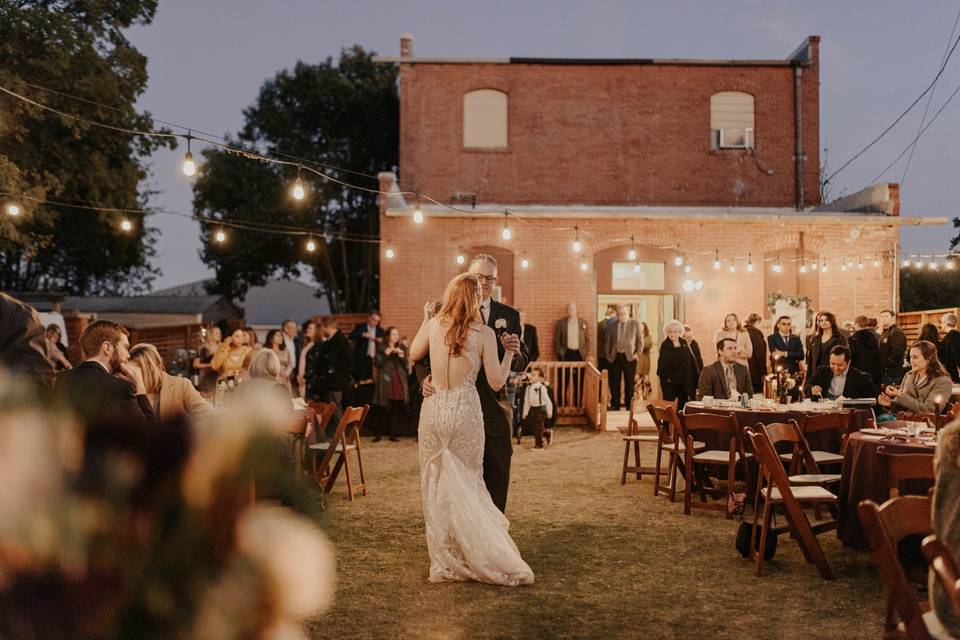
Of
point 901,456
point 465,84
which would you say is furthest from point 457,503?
point 465,84

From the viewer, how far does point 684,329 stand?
1379 cm

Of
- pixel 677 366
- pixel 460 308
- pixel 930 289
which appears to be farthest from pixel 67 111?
pixel 930 289

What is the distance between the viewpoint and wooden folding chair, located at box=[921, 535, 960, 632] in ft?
8.79

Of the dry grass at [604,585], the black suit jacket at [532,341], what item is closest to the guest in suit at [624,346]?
the black suit jacket at [532,341]

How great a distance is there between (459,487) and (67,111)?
16342 mm

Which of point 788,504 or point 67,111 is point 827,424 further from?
point 67,111

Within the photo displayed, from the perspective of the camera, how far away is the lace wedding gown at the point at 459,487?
17.5 feet

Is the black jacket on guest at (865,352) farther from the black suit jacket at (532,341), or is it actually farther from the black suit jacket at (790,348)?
the black suit jacket at (532,341)

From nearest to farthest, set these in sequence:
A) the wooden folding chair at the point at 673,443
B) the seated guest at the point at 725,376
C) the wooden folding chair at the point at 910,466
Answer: the wooden folding chair at the point at 910,466 < the wooden folding chair at the point at 673,443 < the seated guest at the point at 725,376

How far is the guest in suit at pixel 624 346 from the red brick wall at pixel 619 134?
506 centimetres

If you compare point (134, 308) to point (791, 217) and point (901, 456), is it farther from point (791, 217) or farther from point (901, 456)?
point (901, 456)

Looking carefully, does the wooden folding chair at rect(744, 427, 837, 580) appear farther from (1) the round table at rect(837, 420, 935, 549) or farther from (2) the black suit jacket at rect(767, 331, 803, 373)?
(2) the black suit jacket at rect(767, 331, 803, 373)

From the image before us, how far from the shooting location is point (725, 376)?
32.2 ft

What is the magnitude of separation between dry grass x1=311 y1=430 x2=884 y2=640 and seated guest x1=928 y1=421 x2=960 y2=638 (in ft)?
5.09
